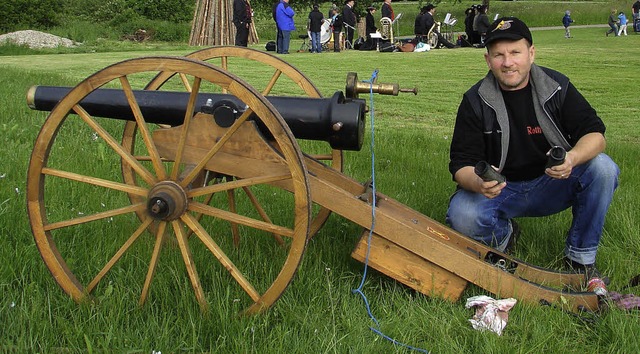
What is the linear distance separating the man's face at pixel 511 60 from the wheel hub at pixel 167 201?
1746mm

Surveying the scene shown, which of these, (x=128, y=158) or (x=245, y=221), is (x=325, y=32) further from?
(x=245, y=221)

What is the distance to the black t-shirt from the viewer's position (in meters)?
3.45

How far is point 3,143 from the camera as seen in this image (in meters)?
5.63

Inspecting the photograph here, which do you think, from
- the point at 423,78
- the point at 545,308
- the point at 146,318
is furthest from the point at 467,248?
the point at 423,78

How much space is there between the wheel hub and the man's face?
1.75m

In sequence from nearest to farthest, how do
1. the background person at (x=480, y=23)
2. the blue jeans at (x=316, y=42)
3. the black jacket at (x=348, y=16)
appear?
the blue jeans at (x=316, y=42)
the background person at (x=480, y=23)
the black jacket at (x=348, y=16)

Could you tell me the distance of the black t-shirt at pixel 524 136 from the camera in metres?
3.45

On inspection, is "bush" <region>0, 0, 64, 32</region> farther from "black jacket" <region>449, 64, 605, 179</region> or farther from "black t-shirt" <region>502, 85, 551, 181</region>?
"black t-shirt" <region>502, 85, 551, 181</region>

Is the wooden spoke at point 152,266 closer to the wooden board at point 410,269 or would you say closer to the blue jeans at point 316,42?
the wooden board at point 410,269

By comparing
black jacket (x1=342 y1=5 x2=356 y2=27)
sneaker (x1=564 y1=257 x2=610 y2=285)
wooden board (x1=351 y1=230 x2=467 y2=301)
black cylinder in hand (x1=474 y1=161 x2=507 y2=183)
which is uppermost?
black jacket (x1=342 y1=5 x2=356 y2=27)

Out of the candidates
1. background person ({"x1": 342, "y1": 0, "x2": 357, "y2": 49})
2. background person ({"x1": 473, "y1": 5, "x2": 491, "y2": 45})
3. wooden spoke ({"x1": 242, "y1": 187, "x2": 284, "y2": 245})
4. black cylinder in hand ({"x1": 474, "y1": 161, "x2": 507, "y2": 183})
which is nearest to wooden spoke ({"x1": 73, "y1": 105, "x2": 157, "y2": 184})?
wooden spoke ({"x1": 242, "y1": 187, "x2": 284, "y2": 245})

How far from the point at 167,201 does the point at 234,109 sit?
21.0 inches

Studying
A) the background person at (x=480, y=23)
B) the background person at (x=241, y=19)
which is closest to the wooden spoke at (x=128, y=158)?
the background person at (x=241, y=19)

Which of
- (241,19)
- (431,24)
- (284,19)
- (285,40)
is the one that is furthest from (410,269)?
(431,24)
